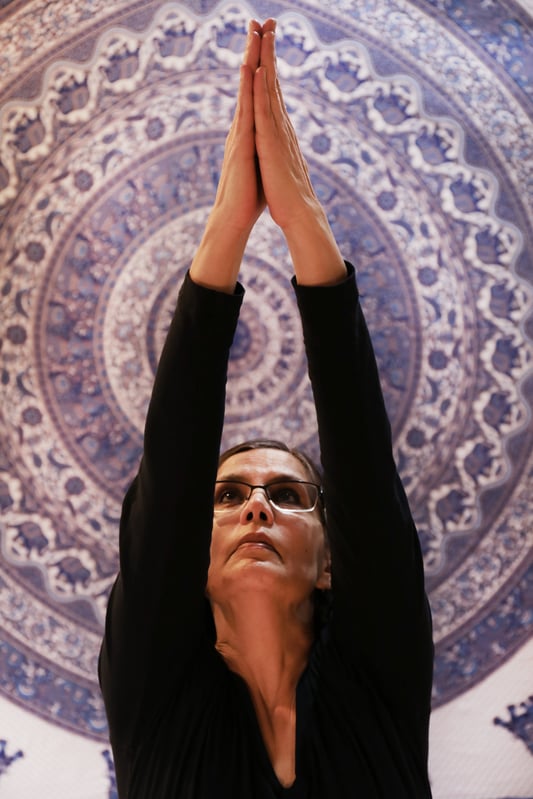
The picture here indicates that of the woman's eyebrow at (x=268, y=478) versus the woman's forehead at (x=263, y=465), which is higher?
the woman's forehead at (x=263, y=465)

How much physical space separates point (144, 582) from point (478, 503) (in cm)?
170

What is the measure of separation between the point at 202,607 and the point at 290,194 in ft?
2.05

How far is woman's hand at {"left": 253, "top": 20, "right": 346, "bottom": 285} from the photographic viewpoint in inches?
58.3

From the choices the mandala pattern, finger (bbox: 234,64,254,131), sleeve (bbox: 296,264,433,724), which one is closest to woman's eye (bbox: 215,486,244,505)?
sleeve (bbox: 296,264,433,724)

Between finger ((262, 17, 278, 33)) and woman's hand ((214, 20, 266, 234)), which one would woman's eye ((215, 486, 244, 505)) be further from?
finger ((262, 17, 278, 33))

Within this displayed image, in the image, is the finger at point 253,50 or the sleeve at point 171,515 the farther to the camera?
the finger at point 253,50

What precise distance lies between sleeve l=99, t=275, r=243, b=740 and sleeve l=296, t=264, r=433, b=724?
0.14 metres

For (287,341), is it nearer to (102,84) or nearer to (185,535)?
(102,84)

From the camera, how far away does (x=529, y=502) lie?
120 inches

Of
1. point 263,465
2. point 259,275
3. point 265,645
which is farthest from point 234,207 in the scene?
point 259,275

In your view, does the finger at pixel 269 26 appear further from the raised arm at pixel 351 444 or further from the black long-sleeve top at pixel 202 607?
the black long-sleeve top at pixel 202 607

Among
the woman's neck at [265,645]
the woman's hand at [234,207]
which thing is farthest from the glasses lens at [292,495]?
the woman's hand at [234,207]

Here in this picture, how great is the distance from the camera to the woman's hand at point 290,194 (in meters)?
1.48

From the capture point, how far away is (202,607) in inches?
64.9
